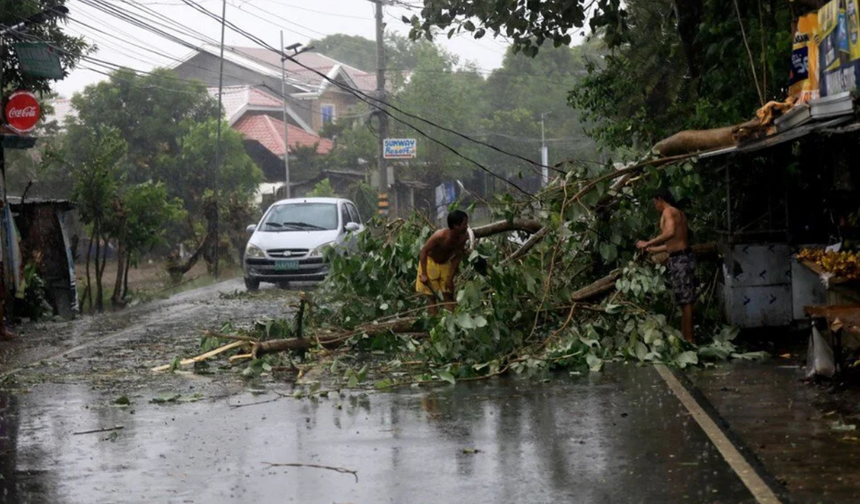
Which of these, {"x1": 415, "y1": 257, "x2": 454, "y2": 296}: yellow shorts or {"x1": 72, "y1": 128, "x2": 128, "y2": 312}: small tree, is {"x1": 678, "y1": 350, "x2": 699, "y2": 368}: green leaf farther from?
{"x1": 72, "y1": 128, "x2": 128, "y2": 312}: small tree

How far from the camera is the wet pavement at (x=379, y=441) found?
6664mm

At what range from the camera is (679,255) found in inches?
496

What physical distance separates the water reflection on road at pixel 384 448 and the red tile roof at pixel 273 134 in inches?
1763

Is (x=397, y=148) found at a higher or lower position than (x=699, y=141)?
higher

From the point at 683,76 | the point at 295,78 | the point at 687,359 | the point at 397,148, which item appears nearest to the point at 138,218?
the point at 683,76

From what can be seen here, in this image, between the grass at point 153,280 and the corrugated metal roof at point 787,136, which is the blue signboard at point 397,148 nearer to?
the grass at point 153,280

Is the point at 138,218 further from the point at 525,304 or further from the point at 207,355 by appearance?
the point at 525,304

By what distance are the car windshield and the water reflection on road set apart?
13.7 m

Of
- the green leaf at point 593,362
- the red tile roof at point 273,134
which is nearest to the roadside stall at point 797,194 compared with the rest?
the green leaf at point 593,362

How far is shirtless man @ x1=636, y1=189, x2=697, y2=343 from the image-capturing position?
491 inches

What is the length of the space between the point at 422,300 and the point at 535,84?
59213 millimetres

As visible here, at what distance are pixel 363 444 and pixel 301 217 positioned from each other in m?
17.1

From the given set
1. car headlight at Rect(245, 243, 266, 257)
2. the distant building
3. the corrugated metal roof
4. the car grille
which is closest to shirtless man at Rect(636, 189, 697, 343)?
the corrugated metal roof

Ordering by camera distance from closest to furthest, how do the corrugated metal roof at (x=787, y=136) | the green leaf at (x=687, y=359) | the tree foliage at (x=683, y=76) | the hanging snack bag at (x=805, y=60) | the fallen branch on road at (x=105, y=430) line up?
the fallen branch on road at (x=105, y=430) → the corrugated metal roof at (x=787, y=136) → the green leaf at (x=687, y=359) → the hanging snack bag at (x=805, y=60) → the tree foliage at (x=683, y=76)
